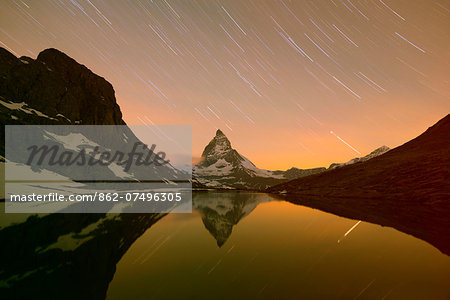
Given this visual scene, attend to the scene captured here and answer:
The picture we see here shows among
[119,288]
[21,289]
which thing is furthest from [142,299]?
[21,289]

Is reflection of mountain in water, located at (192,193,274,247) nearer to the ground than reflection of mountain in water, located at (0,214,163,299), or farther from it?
nearer to the ground

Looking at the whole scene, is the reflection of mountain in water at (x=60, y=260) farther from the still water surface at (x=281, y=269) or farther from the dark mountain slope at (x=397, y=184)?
the dark mountain slope at (x=397, y=184)

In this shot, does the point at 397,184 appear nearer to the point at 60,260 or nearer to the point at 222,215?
the point at 222,215

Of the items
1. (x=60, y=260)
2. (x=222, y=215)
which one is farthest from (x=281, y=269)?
(x=222, y=215)

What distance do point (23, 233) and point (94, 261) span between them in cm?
1669

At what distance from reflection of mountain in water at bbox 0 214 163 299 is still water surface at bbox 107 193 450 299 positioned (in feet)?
4.28

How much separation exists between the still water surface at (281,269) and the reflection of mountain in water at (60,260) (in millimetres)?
1305

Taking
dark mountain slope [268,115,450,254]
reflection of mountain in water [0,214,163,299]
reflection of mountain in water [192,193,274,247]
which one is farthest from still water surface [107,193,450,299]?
dark mountain slope [268,115,450,254]

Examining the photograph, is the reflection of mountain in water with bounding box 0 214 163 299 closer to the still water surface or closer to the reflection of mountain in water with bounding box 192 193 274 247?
the still water surface

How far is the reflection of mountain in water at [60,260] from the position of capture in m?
13.0

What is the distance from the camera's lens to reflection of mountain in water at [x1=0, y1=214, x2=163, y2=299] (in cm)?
1296

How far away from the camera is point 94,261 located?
59.7ft

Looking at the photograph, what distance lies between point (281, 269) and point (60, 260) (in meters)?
15.4

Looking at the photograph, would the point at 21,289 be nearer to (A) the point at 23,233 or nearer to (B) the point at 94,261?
(B) the point at 94,261
